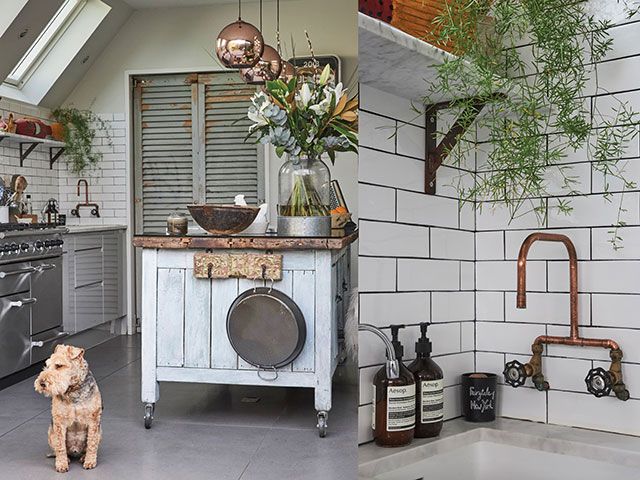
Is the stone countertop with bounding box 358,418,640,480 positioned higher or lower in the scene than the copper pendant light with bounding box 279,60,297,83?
lower

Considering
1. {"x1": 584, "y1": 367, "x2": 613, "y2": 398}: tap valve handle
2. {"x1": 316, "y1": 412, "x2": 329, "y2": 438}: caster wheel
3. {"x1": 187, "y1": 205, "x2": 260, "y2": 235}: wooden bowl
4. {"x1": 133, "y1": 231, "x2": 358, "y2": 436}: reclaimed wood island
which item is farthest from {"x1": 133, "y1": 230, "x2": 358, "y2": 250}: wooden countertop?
{"x1": 584, "y1": 367, "x2": 613, "y2": 398}: tap valve handle

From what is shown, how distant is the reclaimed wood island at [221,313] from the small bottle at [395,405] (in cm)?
57

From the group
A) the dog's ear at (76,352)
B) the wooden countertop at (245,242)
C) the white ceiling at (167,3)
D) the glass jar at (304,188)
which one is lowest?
the dog's ear at (76,352)

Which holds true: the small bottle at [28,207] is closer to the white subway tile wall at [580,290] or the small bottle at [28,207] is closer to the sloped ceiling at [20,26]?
the sloped ceiling at [20,26]

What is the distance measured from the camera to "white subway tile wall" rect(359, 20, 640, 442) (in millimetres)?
664

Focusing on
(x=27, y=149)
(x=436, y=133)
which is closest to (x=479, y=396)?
(x=436, y=133)

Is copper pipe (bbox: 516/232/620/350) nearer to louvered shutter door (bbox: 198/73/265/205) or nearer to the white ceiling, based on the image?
louvered shutter door (bbox: 198/73/265/205)

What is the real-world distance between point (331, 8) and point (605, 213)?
54 centimetres

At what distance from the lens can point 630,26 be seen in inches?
25.6

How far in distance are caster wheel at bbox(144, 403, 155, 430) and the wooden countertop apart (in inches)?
12.7

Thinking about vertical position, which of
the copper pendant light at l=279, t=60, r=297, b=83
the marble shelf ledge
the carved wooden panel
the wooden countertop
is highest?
the copper pendant light at l=279, t=60, r=297, b=83

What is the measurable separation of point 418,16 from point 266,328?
2.57 ft

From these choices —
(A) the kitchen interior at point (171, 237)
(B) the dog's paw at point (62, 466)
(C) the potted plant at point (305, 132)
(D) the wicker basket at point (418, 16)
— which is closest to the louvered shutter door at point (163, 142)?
(A) the kitchen interior at point (171, 237)

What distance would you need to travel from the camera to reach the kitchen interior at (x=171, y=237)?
96 cm
